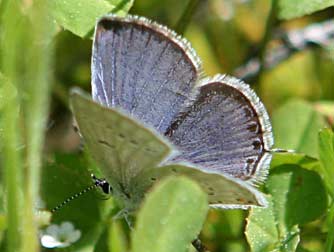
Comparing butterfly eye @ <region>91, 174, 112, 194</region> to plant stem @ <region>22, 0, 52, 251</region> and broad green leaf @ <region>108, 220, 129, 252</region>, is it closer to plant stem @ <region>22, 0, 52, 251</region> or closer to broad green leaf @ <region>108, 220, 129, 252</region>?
broad green leaf @ <region>108, 220, 129, 252</region>

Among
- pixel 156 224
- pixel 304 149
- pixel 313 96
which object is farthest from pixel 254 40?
pixel 156 224

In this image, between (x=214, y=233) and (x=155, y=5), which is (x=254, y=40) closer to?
(x=155, y=5)

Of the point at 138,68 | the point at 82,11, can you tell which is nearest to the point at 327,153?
the point at 138,68

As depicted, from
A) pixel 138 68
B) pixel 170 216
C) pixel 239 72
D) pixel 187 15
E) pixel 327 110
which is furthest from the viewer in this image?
pixel 239 72

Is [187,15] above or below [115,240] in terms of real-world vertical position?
above

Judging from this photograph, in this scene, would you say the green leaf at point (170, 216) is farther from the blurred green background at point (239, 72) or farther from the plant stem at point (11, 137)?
the blurred green background at point (239, 72)

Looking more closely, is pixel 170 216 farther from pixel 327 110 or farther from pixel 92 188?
pixel 327 110
